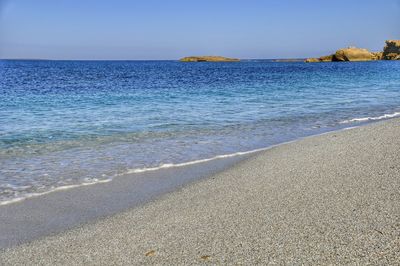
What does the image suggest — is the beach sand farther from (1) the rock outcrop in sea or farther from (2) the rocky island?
(1) the rock outcrop in sea

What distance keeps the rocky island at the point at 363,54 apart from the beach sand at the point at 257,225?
130 m

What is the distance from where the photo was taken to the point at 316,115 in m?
15.2

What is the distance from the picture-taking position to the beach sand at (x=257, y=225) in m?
3.55

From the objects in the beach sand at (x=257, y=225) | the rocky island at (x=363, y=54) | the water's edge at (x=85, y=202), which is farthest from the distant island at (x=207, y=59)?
the beach sand at (x=257, y=225)

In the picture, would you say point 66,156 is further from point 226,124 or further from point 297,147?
point 226,124

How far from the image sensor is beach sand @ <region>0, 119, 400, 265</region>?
140 inches

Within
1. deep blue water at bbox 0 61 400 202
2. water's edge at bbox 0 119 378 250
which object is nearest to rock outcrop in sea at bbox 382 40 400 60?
deep blue water at bbox 0 61 400 202

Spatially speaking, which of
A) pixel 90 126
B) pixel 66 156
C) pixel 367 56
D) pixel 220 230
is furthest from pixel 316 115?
pixel 367 56

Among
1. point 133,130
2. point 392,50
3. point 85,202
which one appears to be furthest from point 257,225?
point 392,50

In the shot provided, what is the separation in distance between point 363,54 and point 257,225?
13620 cm

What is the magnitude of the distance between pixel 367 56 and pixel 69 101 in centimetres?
12696

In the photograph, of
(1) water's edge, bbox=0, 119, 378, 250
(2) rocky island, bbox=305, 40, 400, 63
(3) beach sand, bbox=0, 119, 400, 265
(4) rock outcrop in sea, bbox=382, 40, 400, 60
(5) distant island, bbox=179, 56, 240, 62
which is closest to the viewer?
(3) beach sand, bbox=0, 119, 400, 265

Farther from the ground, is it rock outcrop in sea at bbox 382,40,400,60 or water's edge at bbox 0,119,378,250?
rock outcrop in sea at bbox 382,40,400,60

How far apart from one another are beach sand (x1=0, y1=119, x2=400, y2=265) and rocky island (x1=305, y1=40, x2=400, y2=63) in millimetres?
129503
